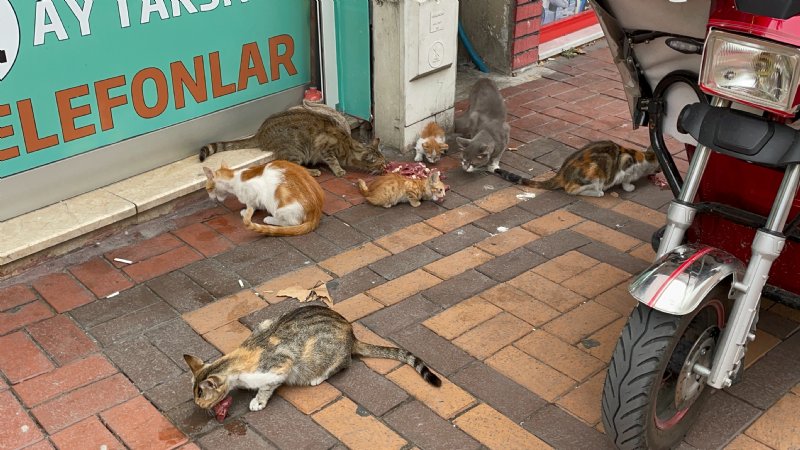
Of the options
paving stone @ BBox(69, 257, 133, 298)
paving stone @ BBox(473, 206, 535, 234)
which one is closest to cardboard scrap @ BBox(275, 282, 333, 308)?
paving stone @ BBox(69, 257, 133, 298)

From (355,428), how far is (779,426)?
199 centimetres

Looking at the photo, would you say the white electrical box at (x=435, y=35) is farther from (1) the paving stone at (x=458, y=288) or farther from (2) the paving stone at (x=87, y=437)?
(2) the paving stone at (x=87, y=437)

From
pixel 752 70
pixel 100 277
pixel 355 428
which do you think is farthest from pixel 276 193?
pixel 752 70

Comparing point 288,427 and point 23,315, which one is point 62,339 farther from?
point 288,427

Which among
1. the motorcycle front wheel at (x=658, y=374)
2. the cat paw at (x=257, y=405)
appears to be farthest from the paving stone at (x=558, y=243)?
the cat paw at (x=257, y=405)

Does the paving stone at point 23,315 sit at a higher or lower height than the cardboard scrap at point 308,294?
lower

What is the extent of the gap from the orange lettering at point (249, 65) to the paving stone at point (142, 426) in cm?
307

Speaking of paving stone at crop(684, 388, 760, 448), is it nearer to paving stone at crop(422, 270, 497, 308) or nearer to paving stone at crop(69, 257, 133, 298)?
paving stone at crop(422, 270, 497, 308)

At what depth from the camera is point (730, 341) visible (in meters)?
3.28

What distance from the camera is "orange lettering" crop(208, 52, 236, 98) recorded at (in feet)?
20.0

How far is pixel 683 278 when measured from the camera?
320 centimetres

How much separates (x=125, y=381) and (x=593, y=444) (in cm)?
230

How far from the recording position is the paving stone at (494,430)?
3729mm

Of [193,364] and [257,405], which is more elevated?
[193,364]
